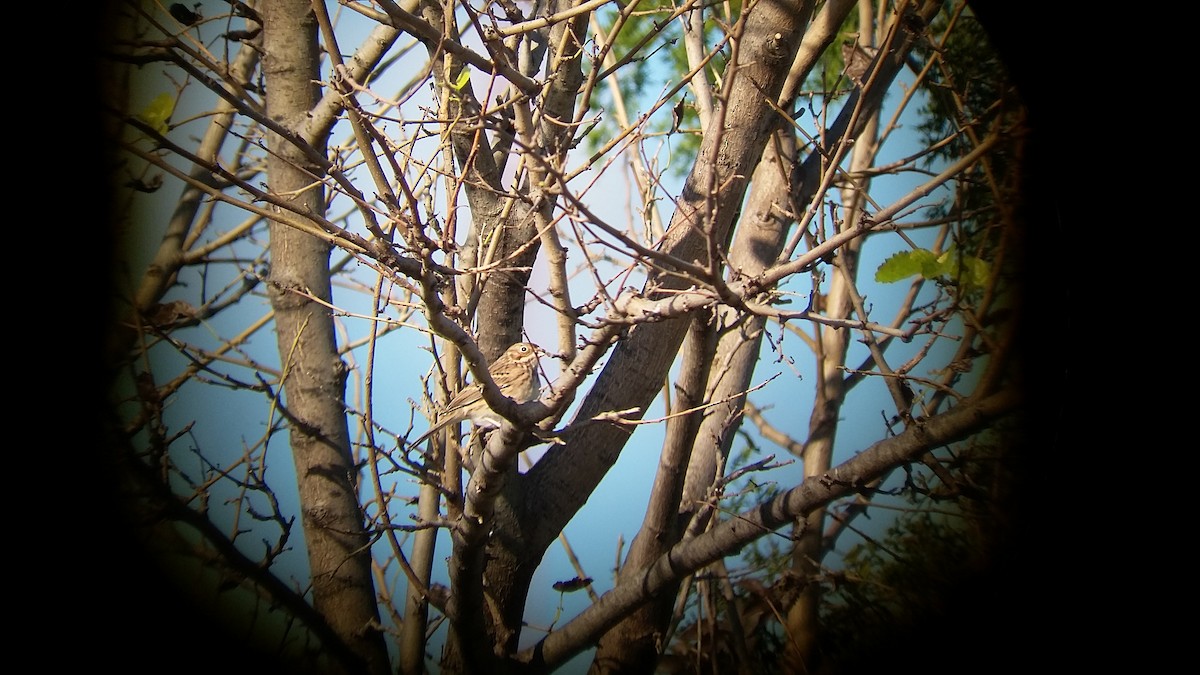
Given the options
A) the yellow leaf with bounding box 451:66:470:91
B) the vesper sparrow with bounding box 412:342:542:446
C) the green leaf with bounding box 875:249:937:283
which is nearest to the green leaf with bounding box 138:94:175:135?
the yellow leaf with bounding box 451:66:470:91

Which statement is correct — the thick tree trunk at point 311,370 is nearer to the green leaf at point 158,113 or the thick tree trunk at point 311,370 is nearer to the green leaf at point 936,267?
the green leaf at point 158,113

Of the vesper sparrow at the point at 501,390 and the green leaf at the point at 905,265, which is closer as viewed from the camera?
the green leaf at the point at 905,265

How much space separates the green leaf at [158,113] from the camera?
1.97 meters

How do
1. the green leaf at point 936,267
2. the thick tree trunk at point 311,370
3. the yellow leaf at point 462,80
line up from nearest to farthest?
the green leaf at point 936,267 < the yellow leaf at point 462,80 < the thick tree trunk at point 311,370

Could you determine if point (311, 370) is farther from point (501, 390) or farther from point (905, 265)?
point (905, 265)

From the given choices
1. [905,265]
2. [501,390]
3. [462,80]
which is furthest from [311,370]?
[905,265]

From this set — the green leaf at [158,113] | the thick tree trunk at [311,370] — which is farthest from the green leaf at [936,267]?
the thick tree trunk at [311,370]

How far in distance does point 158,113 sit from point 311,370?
1.21 meters

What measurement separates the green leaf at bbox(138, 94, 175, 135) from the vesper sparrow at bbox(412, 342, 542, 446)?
1.16 meters

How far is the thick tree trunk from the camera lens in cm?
287

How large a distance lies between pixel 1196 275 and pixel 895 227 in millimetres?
868

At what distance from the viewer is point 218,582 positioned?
2.30 metres

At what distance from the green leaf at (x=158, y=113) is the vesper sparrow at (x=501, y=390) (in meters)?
1.16

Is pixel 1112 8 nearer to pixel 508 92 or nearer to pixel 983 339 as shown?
pixel 983 339
